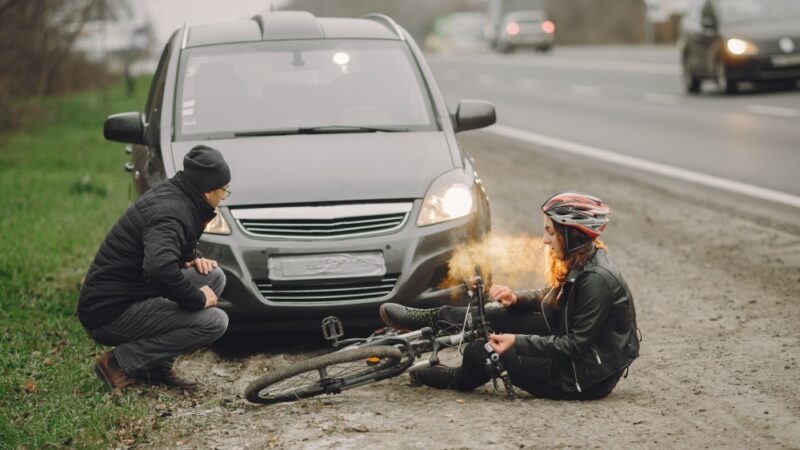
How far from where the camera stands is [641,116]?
21.0 m

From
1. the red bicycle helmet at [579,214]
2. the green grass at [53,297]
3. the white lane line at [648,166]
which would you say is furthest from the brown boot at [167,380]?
the white lane line at [648,166]

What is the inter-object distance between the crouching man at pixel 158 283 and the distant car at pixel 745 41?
1695cm

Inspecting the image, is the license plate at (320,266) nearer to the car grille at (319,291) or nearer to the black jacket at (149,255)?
the car grille at (319,291)

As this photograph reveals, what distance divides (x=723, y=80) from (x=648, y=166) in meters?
8.65

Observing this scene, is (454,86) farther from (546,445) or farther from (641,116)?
(546,445)

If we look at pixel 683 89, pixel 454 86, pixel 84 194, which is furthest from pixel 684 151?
pixel 454 86

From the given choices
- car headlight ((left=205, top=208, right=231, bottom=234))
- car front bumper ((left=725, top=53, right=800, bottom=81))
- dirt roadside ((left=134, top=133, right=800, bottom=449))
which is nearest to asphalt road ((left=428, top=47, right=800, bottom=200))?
car front bumper ((left=725, top=53, right=800, bottom=81))

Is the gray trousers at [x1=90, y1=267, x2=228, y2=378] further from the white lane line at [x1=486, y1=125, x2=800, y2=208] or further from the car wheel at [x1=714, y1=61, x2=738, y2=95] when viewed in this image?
the car wheel at [x1=714, y1=61, x2=738, y2=95]

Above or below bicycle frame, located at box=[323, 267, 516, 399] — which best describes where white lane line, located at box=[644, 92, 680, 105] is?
below

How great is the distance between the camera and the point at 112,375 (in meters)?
6.54

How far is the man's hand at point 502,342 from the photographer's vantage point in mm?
6156

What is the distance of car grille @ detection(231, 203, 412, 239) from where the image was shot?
708 cm

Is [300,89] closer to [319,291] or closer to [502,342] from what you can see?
[319,291]

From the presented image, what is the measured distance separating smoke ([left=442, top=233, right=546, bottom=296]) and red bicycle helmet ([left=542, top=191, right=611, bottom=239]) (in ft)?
4.31
